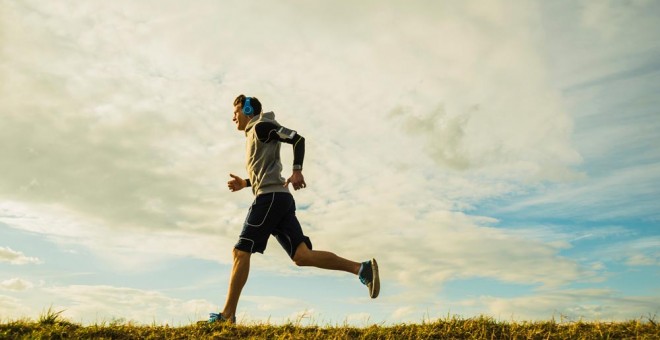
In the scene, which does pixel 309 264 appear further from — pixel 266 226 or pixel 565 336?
pixel 565 336

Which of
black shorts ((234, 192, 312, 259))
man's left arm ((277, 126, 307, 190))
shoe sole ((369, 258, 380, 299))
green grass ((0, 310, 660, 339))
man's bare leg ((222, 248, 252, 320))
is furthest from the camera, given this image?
shoe sole ((369, 258, 380, 299))

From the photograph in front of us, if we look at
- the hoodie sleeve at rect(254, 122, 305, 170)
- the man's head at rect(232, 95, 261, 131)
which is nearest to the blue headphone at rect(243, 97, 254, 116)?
the man's head at rect(232, 95, 261, 131)

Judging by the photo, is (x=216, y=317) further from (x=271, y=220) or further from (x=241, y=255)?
(x=271, y=220)

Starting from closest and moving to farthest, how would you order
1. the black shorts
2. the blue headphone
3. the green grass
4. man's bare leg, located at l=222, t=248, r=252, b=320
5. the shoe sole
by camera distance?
the green grass, man's bare leg, located at l=222, t=248, r=252, b=320, the black shorts, the shoe sole, the blue headphone

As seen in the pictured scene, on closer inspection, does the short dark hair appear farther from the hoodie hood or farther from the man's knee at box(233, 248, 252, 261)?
the man's knee at box(233, 248, 252, 261)

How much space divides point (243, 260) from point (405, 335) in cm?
232

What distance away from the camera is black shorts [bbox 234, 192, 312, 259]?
27.3 ft

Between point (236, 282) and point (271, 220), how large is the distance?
0.93 metres

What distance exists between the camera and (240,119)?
8.85m

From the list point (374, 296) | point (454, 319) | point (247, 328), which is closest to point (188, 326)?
point (247, 328)

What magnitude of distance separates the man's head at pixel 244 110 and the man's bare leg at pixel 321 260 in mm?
1924

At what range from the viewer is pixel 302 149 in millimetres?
8172

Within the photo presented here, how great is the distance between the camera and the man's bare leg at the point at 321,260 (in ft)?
27.5

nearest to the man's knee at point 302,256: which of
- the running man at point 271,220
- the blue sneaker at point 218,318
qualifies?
the running man at point 271,220
